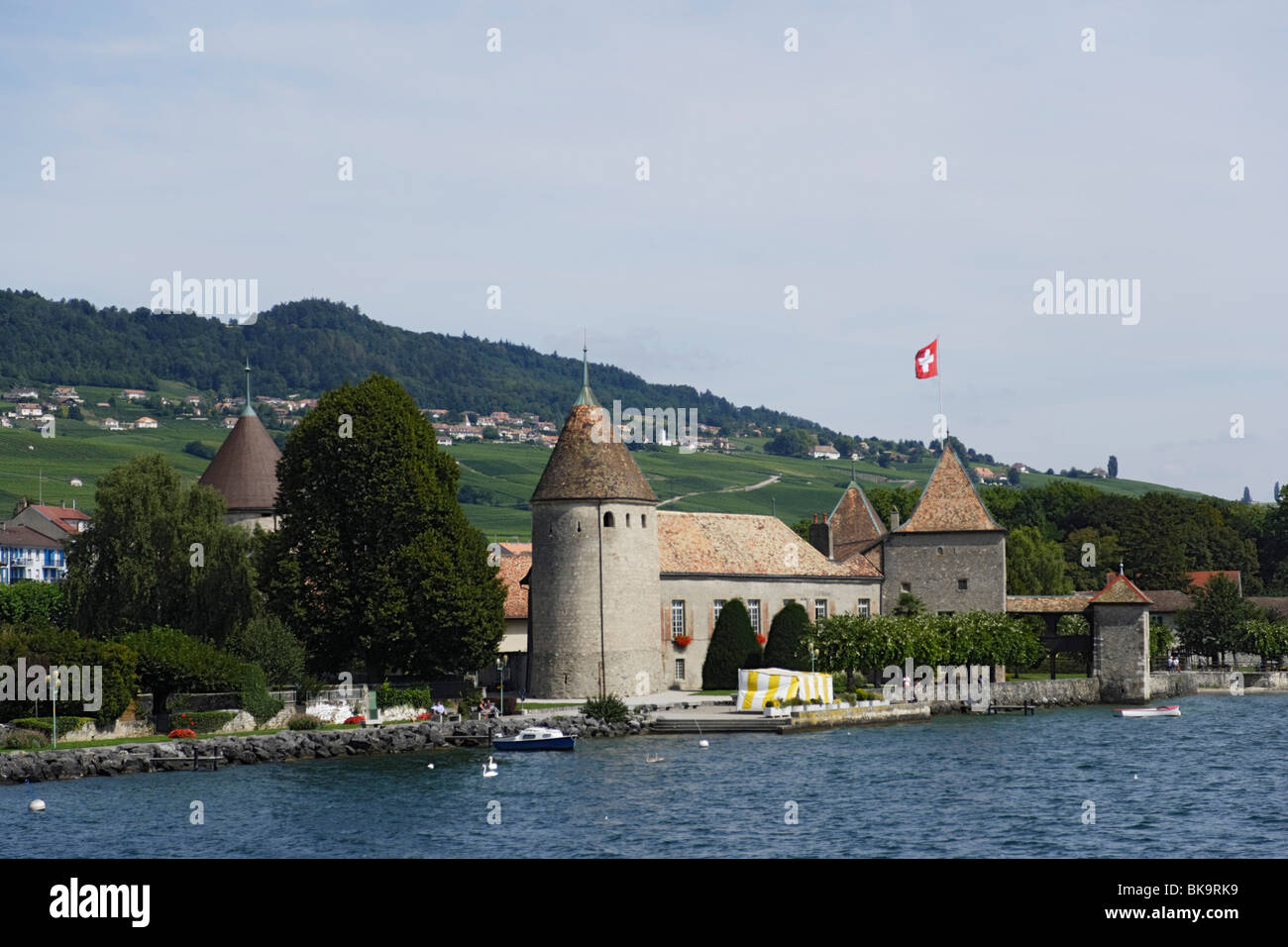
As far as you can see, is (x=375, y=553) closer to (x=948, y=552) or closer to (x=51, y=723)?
(x=51, y=723)

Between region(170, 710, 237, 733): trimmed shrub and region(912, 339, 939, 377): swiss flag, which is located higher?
region(912, 339, 939, 377): swiss flag

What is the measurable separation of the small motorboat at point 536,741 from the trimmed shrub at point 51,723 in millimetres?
12779

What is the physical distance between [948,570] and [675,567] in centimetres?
1429

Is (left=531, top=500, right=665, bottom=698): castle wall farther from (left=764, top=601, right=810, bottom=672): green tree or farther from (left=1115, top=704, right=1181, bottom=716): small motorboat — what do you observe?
(left=1115, top=704, right=1181, bottom=716): small motorboat

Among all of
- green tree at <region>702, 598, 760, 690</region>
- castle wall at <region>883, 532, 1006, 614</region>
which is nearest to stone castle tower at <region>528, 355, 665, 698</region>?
green tree at <region>702, 598, 760, 690</region>

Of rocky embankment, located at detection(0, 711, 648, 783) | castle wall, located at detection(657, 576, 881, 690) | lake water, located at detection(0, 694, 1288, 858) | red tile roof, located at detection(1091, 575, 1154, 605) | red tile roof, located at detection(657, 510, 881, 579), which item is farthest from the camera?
red tile roof, located at detection(657, 510, 881, 579)

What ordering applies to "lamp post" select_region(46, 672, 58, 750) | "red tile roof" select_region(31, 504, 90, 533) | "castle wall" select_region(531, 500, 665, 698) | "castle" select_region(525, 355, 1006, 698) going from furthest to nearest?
1. "red tile roof" select_region(31, 504, 90, 533)
2. "castle" select_region(525, 355, 1006, 698)
3. "castle wall" select_region(531, 500, 665, 698)
4. "lamp post" select_region(46, 672, 58, 750)

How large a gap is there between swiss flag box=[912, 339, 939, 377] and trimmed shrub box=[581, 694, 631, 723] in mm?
Result: 27699

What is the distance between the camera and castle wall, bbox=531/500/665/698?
61875mm

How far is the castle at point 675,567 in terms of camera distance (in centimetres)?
6200

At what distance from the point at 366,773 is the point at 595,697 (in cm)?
1469

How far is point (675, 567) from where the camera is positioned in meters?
67.2

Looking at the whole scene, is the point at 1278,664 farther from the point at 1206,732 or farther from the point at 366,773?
the point at 366,773

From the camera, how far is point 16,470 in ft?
551
